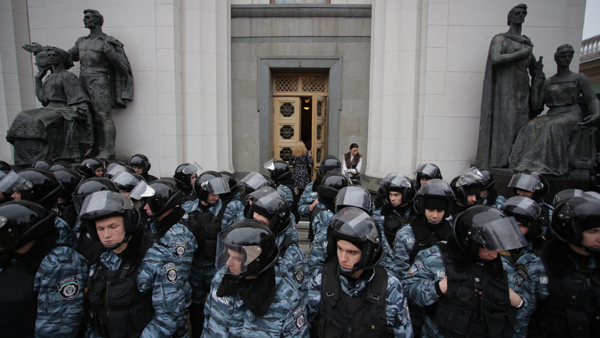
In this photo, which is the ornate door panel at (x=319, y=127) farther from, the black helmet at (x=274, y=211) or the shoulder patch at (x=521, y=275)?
the shoulder patch at (x=521, y=275)

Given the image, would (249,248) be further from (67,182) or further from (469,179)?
(67,182)

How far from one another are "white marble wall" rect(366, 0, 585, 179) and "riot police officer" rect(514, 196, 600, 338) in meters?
5.68

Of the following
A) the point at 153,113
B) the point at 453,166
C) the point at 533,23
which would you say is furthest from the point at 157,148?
the point at 533,23

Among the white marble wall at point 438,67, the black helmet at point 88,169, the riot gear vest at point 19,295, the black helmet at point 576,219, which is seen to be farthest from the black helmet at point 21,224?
the white marble wall at point 438,67

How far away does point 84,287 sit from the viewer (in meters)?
2.38

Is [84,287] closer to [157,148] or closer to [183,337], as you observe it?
[183,337]

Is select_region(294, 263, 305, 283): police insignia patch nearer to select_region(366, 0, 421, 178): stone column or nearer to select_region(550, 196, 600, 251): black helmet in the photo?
select_region(550, 196, 600, 251): black helmet

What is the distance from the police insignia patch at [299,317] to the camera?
1.95 meters

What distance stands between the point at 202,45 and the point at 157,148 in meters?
2.91

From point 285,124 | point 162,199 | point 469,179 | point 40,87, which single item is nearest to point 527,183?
point 469,179

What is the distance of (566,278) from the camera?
2.27 meters

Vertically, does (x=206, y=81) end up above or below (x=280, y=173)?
above

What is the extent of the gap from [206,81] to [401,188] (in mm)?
6522

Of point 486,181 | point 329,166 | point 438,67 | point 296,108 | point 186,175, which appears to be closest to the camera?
point 486,181
